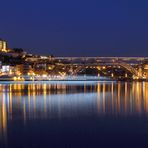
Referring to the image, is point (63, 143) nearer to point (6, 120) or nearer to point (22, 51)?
point (6, 120)

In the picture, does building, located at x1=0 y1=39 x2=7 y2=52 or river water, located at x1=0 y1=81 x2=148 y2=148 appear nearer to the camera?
river water, located at x1=0 y1=81 x2=148 y2=148

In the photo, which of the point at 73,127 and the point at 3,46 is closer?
the point at 73,127

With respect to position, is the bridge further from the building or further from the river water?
the river water

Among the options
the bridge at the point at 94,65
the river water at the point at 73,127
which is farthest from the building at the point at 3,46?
the river water at the point at 73,127

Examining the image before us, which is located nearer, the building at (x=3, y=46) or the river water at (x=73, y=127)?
the river water at (x=73, y=127)

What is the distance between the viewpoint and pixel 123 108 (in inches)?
922

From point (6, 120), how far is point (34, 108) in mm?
5284

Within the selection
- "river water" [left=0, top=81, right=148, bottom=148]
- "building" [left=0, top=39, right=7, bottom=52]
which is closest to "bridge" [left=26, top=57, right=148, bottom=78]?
"building" [left=0, top=39, right=7, bottom=52]

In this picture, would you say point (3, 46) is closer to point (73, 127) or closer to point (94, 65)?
point (94, 65)

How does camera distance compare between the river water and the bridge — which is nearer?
the river water

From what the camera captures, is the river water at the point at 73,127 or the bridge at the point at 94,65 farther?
the bridge at the point at 94,65

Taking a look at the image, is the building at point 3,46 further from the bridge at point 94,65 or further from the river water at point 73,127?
the river water at point 73,127

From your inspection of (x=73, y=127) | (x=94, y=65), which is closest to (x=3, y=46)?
(x=94, y=65)

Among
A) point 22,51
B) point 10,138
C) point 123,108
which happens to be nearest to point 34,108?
point 123,108
